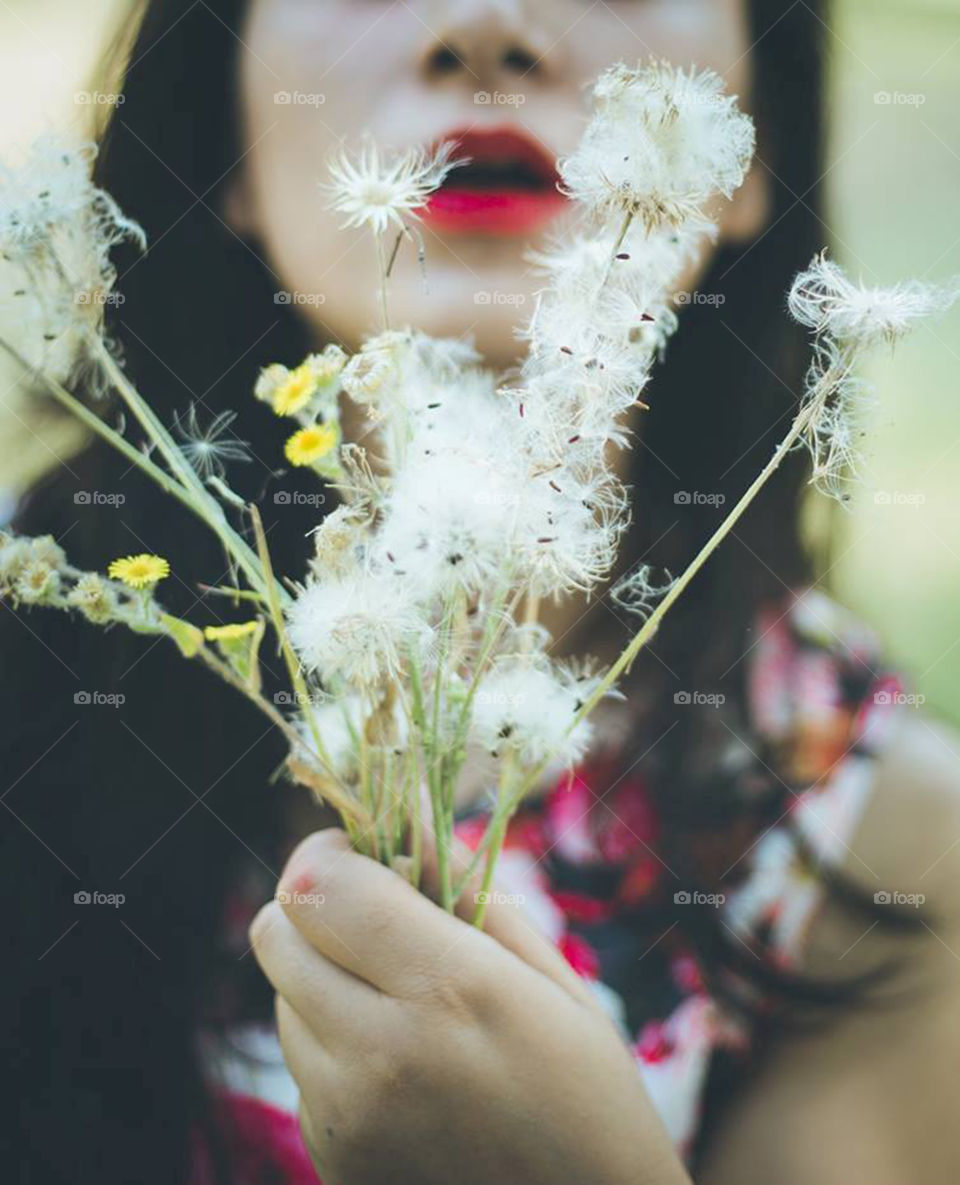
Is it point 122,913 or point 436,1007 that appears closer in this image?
point 436,1007

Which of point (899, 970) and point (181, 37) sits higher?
point (181, 37)

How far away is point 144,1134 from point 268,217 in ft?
2.26

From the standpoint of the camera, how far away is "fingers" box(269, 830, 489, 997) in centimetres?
54

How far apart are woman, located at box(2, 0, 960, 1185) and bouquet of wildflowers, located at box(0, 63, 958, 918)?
0.95ft

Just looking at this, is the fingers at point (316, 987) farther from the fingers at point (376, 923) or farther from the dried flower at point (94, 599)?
the dried flower at point (94, 599)

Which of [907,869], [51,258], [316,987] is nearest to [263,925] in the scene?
[316,987]

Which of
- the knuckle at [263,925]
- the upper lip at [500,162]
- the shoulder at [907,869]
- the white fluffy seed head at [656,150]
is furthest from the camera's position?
the shoulder at [907,869]

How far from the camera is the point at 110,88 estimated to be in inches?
36.5

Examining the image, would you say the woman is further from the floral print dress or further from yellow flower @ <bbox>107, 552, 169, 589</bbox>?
yellow flower @ <bbox>107, 552, 169, 589</bbox>

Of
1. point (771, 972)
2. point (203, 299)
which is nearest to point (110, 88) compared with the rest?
point (203, 299)

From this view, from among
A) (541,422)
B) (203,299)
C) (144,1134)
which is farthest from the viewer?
(203,299)

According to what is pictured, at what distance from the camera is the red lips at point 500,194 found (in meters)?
0.79

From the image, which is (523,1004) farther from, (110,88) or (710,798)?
(110,88)

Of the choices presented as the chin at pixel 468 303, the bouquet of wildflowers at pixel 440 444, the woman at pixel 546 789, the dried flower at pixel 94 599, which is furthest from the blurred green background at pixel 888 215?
the dried flower at pixel 94 599
